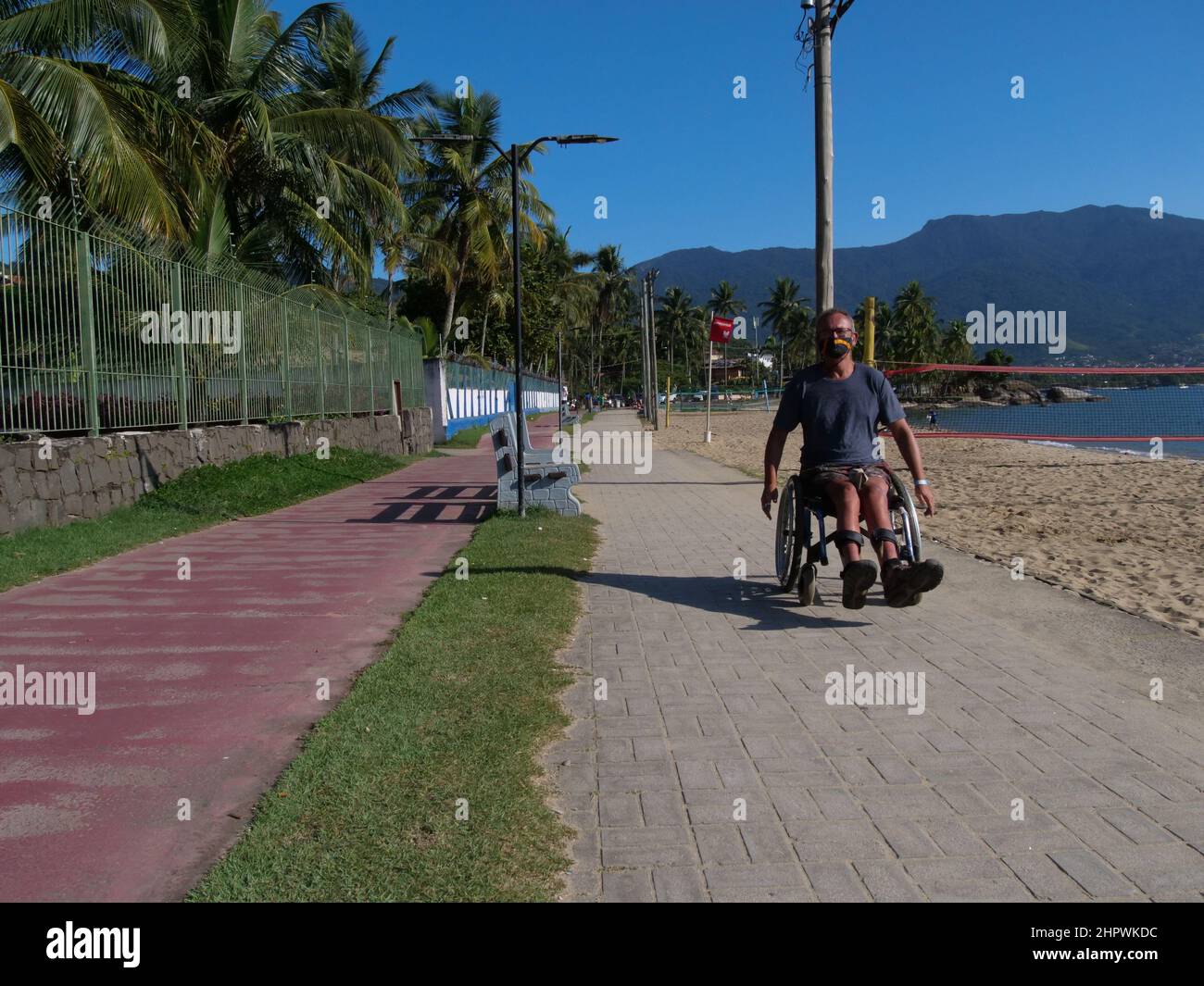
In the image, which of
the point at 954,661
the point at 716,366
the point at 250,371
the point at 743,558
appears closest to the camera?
the point at 954,661

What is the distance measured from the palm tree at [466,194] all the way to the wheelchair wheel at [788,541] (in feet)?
88.9

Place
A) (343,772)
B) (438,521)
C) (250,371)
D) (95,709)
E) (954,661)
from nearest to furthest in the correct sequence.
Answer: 1. (343,772)
2. (95,709)
3. (954,661)
4. (438,521)
5. (250,371)

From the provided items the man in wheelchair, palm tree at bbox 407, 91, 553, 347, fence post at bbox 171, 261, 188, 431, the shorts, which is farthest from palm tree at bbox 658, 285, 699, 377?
the shorts

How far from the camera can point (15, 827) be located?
3205mm

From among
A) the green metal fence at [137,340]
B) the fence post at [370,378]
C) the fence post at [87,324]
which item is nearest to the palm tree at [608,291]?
the fence post at [370,378]

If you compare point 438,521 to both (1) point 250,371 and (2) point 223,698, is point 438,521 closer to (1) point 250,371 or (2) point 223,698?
(1) point 250,371

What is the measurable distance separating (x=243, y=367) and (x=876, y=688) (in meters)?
11.9

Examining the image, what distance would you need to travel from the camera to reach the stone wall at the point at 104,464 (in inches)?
332

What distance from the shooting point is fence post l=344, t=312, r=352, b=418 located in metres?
19.8

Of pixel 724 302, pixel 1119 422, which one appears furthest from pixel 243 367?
pixel 724 302
